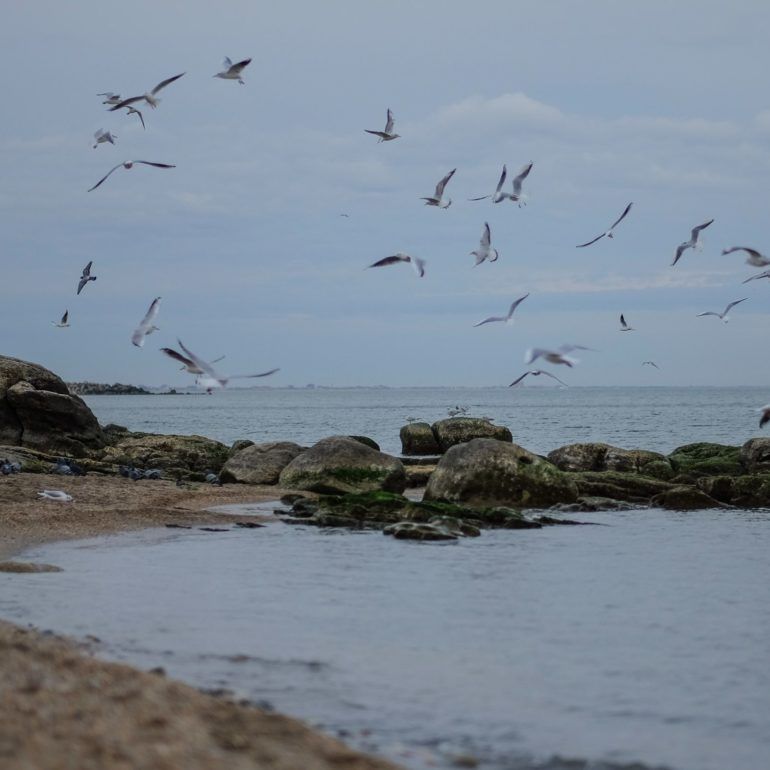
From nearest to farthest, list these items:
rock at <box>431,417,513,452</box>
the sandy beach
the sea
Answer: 1. the sandy beach
2. the sea
3. rock at <box>431,417,513,452</box>

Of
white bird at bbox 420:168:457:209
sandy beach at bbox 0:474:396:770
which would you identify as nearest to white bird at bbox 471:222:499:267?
white bird at bbox 420:168:457:209

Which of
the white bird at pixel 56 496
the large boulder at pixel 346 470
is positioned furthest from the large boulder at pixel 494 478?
the white bird at pixel 56 496

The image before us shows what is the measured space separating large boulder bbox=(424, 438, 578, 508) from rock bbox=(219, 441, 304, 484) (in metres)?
5.21

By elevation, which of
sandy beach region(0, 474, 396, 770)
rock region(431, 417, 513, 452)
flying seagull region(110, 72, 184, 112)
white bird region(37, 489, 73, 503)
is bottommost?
white bird region(37, 489, 73, 503)

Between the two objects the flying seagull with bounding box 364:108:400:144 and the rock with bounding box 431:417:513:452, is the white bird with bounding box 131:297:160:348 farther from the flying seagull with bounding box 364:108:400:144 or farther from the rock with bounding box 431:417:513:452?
the rock with bounding box 431:417:513:452

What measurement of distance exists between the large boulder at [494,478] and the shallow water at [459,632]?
386 cm

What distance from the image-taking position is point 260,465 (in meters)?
24.8

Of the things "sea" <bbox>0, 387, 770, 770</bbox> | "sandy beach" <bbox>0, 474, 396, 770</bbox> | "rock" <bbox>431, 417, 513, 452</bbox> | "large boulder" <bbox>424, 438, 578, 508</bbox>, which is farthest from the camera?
"rock" <bbox>431, 417, 513, 452</bbox>

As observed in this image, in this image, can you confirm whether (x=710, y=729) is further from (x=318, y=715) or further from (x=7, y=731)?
(x=7, y=731)

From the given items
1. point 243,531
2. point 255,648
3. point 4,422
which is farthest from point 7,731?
point 4,422

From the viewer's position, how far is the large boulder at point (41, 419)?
28719 millimetres

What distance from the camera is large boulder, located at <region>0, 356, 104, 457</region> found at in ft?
94.2

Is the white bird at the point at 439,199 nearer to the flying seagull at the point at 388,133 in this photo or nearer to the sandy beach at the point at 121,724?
the flying seagull at the point at 388,133

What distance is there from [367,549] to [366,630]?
5.27 m
